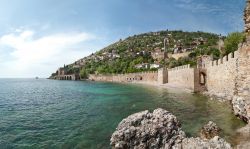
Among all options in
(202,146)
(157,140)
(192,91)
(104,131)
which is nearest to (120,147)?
(157,140)

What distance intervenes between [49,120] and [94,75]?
118820 millimetres

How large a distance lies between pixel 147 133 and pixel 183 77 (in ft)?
120

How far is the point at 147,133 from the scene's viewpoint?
11.5m

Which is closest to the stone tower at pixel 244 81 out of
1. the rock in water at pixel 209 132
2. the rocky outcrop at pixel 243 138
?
the rocky outcrop at pixel 243 138

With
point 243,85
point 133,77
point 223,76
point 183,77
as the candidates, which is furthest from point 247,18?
point 133,77

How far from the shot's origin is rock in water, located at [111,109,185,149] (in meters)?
11.4

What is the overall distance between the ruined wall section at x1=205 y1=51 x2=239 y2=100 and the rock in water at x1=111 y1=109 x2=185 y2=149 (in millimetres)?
12249

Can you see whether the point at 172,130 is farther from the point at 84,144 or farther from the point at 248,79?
the point at 248,79

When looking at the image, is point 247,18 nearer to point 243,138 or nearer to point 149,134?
point 243,138

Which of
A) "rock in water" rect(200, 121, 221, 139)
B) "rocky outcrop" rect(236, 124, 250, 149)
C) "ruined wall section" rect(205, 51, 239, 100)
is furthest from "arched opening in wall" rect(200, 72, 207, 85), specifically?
"rock in water" rect(200, 121, 221, 139)

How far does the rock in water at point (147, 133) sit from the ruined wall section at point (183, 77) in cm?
2858

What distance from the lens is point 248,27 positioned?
17.3m

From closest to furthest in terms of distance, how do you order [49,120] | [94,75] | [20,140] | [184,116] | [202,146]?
[202,146] → [20,140] → [184,116] → [49,120] → [94,75]

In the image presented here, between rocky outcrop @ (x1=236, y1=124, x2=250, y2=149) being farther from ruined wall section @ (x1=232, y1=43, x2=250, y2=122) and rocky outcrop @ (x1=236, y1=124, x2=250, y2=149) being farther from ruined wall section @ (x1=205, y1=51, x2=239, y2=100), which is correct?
ruined wall section @ (x1=205, y1=51, x2=239, y2=100)
